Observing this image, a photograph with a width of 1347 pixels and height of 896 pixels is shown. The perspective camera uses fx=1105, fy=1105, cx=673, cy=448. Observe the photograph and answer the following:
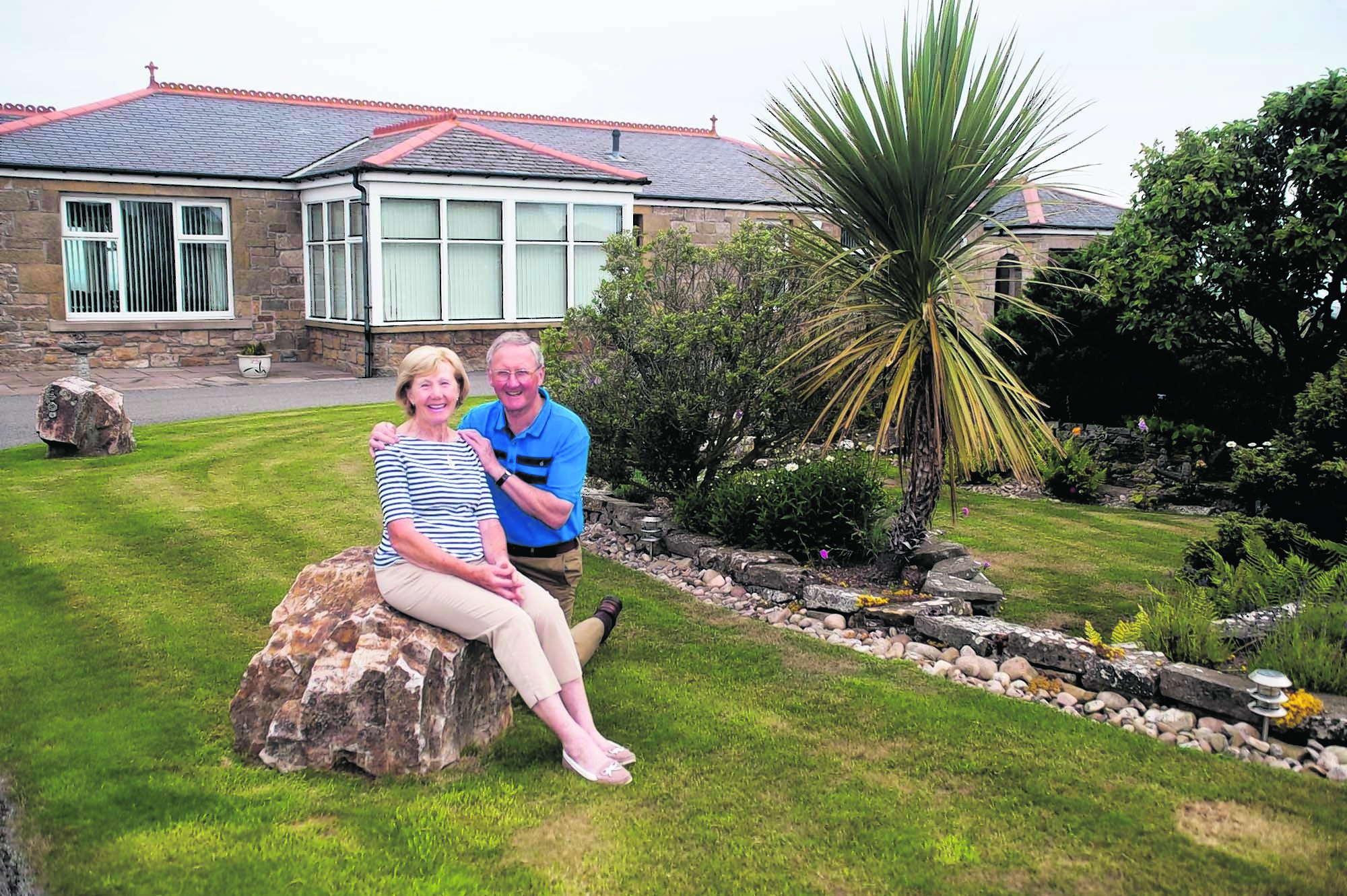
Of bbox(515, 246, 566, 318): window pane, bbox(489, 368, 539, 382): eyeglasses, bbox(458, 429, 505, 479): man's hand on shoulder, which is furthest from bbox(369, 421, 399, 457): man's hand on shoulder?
bbox(515, 246, 566, 318): window pane

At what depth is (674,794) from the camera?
3814 mm

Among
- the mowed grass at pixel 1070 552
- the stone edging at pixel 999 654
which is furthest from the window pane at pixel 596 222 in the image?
the stone edging at pixel 999 654

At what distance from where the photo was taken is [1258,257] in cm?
1026

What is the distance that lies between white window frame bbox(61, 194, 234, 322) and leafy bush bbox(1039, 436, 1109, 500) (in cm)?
1321

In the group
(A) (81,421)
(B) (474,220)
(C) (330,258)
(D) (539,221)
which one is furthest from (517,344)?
(C) (330,258)

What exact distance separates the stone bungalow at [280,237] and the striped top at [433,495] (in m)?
12.7

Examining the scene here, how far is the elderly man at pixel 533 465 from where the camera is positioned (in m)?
4.62

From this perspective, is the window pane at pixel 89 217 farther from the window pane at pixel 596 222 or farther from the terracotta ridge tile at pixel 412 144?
the window pane at pixel 596 222

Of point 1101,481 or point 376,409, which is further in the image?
point 376,409

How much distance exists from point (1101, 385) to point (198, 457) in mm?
9021

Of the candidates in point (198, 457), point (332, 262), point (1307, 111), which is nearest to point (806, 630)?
point (198, 457)

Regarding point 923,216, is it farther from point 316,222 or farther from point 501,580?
point 316,222

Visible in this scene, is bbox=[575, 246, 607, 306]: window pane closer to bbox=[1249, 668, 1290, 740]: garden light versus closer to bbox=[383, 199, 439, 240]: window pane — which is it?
bbox=[383, 199, 439, 240]: window pane

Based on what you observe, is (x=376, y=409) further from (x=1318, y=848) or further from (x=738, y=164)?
(x=738, y=164)
